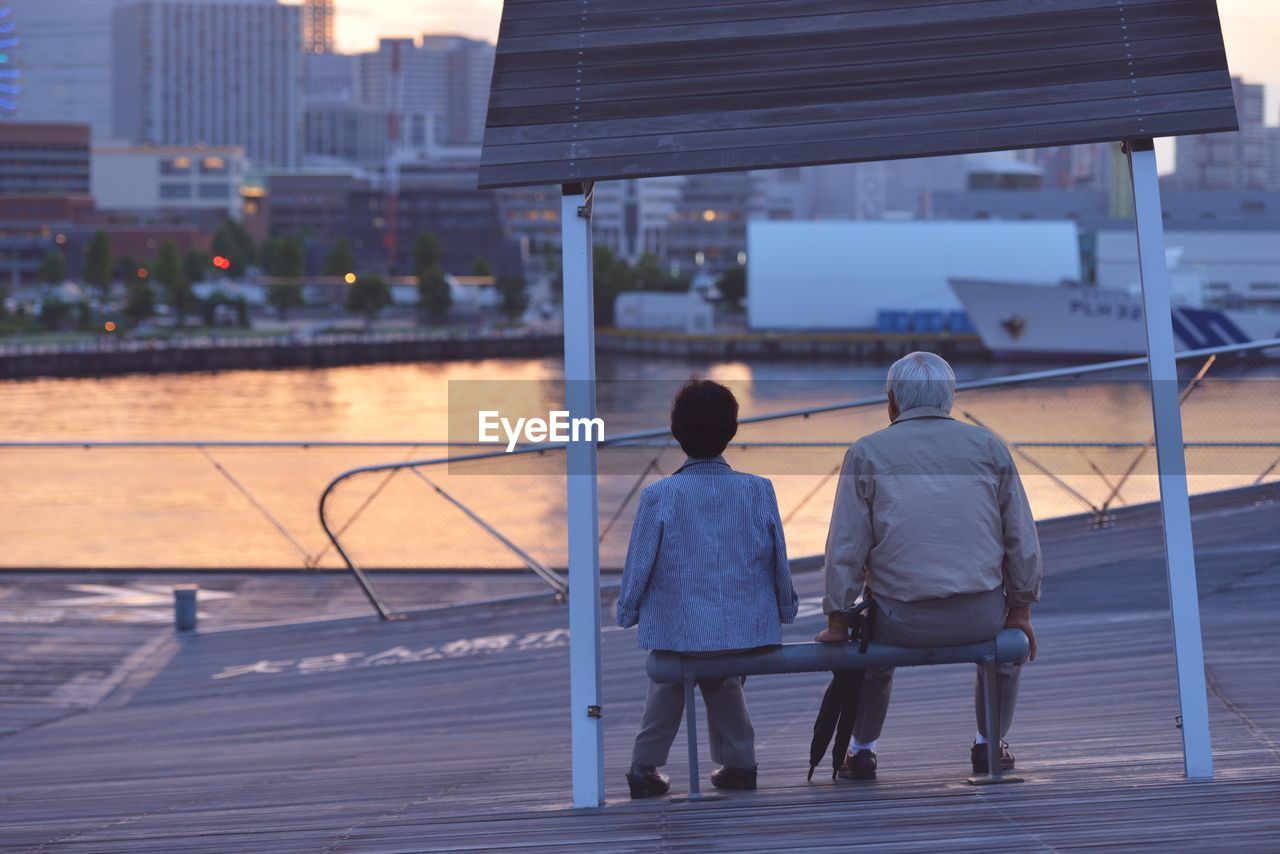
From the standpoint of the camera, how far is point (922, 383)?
4.55 metres

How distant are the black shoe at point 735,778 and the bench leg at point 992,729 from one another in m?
0.65

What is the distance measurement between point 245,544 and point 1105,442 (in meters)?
12.1

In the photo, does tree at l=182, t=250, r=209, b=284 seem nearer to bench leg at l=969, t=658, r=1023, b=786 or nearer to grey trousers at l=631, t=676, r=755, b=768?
grey trousers at l=631, t=676, r=755, b=768

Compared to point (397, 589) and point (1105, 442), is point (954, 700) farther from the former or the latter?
point (397, 589)

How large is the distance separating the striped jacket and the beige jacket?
211mm

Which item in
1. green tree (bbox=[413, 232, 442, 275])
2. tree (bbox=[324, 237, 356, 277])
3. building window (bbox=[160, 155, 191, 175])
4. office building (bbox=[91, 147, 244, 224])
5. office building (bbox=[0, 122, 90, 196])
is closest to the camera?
green tree (bbox=[413, 232, 442, 275])

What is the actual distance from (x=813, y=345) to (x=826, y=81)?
3262 inches

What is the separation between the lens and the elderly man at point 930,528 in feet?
14.6

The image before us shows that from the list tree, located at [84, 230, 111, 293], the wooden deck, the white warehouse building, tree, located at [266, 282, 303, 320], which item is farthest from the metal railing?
tree, located at [84, 230, 111, 293]

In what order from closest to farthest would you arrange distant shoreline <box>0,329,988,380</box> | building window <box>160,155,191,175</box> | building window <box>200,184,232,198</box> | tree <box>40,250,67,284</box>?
distant shoreline <box>0,329,988,380</box>
tree <box>40,250,67,284</box>
building window <box>200,184,232,198</box>
building window <box>160,155,191,175</box>

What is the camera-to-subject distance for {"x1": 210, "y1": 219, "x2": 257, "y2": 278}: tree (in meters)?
139

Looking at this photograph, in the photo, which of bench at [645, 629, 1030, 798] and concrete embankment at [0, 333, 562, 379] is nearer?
bench at [645, 629, 1030, 798]

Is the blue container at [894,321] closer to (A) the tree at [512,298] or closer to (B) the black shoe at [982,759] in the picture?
(A) the tree at [512,298]

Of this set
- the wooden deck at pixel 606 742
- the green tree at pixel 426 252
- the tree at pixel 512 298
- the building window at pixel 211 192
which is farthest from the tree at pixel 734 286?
the wooden deck at pixel 606 742
